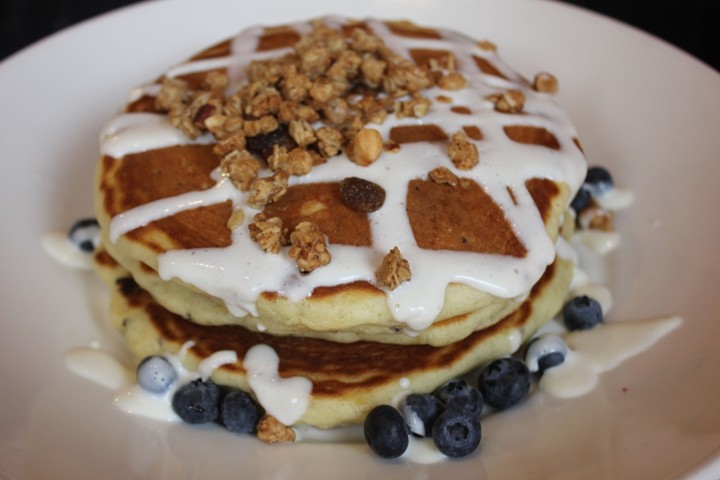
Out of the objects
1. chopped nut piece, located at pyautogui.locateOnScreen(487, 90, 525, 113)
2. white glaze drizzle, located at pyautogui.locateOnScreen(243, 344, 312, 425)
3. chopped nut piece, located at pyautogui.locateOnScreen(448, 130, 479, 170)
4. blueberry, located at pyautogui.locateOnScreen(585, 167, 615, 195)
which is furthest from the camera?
blueberry, located at pyautogui.locateOnScreen(585, 167, 615, 195)

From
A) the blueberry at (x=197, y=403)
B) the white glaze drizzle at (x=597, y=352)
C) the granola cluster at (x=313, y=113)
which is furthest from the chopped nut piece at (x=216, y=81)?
the white glaze drizzle at (x=597, y=352)

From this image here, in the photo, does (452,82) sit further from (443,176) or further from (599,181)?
(599,181)

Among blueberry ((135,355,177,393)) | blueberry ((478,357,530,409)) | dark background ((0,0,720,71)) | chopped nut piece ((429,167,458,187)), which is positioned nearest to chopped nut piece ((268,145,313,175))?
chopped nut piece ((429,167,458,187))

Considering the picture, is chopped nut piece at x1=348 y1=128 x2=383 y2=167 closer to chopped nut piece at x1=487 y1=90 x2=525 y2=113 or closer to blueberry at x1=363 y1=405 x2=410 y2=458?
chopped nut piece at x1=487 y1=90 x2=525 y2=113

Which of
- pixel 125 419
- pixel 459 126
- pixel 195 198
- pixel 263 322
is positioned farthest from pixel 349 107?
pixel 125 419

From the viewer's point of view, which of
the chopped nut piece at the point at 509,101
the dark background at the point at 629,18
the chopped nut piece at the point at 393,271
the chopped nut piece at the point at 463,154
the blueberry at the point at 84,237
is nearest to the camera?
the chopped nut piece at the point at 393,271

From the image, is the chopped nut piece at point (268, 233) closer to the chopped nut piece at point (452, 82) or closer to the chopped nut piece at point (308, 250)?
the chopped nut piece at point (308, 250)
